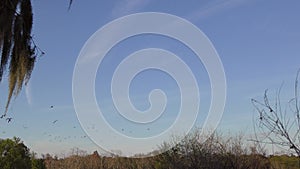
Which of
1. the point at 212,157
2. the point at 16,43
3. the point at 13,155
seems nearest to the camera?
the point at 16,43

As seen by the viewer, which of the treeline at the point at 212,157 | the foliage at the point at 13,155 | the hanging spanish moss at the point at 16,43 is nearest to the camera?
the hanging spanish moss at the point at 16,43

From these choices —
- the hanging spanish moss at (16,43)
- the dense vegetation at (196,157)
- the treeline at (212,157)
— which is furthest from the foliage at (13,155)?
the hanging spanish moss at (16,43)

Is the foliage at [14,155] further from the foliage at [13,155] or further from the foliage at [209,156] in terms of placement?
the foliage at [209,156]

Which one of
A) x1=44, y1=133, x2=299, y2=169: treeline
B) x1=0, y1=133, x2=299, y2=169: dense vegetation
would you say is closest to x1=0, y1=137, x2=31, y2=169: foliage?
x1=0, y1=133, x2=299, y2=169: dense vegetation

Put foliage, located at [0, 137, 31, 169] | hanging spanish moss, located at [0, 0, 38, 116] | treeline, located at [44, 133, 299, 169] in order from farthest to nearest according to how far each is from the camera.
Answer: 1. foliage, located at [0, 137, 31, 169]
2. treeline, located at [44, 133, 299, 169]
3. hanging spanish moss, located at [0, 0, 38, 116]

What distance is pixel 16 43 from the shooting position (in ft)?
16.6

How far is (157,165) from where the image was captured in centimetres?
1105

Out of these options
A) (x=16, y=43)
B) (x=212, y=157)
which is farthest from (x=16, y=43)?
(x=212, y=157)

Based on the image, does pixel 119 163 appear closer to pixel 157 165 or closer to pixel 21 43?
pixel 157 165

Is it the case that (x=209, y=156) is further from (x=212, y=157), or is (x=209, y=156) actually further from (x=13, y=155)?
(x=13, y=155)

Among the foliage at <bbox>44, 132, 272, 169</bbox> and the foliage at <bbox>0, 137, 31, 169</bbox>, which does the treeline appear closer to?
the foliage at <bbox>44, 132, 272, 169</bbox>

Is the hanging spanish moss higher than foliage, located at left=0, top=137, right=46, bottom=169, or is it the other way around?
foliage, located at left=0, top=137, right=46, bottom=169

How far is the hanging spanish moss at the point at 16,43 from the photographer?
4.70 metres

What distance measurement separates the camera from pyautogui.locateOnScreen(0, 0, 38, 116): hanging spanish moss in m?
4.70
